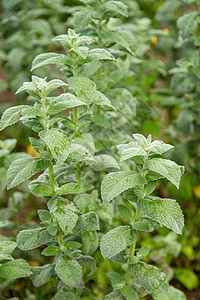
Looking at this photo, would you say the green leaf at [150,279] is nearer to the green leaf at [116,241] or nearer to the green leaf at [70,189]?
the green leaf at [116,241]

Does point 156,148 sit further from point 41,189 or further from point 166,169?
point 41,189

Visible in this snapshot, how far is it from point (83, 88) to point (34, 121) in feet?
0.78

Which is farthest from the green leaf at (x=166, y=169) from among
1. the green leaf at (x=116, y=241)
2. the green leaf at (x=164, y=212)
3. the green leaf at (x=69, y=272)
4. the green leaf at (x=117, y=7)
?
the green leaf at (x=117, y=7)

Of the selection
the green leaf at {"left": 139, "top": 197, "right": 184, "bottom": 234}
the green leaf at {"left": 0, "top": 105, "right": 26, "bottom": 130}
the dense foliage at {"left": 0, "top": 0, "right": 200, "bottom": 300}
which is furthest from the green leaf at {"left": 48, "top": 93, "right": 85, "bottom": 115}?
the green leaf at {"left": 139, "top": 197, "right": 184, "bottom": 234}

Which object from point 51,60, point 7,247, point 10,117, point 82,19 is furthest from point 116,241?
point 82,19

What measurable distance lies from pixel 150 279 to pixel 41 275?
1.65 feet

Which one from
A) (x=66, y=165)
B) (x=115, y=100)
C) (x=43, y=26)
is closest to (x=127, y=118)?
(x=115, y=100)

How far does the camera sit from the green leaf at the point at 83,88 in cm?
168

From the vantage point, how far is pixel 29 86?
1.57m

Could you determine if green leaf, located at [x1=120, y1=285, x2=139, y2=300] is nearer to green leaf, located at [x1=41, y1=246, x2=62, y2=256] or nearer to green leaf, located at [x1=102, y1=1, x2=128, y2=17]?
green leaf, located at [x1=41, y1=246, x2=62, y2=256]

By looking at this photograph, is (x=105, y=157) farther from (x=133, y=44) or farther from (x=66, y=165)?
(x=133, y=44)

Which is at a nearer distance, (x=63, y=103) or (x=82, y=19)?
(x=63, y=103)

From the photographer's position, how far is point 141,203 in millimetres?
1604

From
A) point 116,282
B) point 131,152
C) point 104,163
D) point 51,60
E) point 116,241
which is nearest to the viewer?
point 131,152
